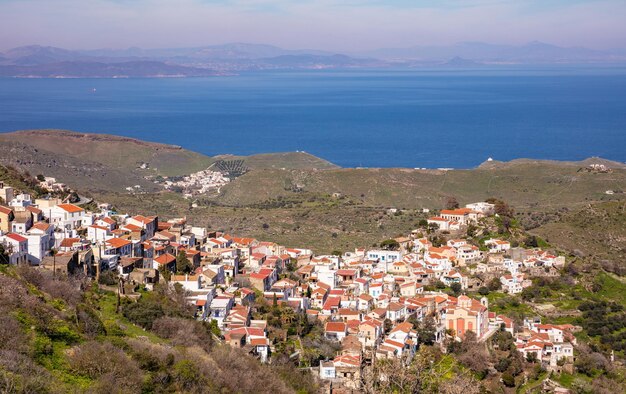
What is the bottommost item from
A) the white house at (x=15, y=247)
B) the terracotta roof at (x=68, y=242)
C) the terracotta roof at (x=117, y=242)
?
the terracotta roof at (x=117, y=242)

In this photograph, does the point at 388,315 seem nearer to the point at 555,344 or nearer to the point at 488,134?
the point at 555,344

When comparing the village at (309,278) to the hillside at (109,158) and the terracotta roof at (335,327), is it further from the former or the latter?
the hillside at (109,158)

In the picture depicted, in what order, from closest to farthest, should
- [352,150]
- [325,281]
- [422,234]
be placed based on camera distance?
1. [325,281]
2. [422,234]
3. [352,150]

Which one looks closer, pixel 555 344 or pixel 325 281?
pixel 555 344

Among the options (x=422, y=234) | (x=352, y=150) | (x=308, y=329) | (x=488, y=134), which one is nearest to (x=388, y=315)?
(x=308, y=329)

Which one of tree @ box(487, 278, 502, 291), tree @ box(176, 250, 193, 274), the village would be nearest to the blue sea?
the village

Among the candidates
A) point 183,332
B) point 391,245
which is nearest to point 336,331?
point 183,332

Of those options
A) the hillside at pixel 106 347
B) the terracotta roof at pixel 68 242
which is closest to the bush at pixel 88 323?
the hillside at pixel 106 347
